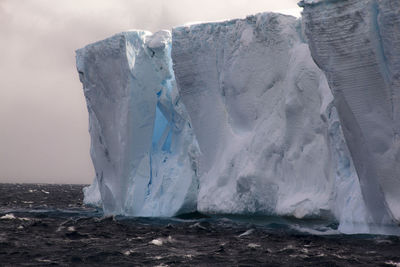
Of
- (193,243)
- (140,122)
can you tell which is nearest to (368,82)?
(193,243)

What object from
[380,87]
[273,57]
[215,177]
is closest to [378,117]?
[380,87]

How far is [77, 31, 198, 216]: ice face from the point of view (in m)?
18.7

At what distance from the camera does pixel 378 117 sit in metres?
12.3

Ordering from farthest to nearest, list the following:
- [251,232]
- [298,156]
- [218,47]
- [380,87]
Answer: [218,47] → [298,156] → [251,232] → [380,87]

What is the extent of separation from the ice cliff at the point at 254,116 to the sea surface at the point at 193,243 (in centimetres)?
61

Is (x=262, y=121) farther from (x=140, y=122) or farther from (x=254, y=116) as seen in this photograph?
(x=140, y=122)

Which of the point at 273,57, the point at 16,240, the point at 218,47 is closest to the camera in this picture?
the point at 16,240

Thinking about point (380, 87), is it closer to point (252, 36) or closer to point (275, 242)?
point (275, 242)

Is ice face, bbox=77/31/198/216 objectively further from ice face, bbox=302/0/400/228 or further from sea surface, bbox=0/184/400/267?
ice face, bbox=302/0/400/228

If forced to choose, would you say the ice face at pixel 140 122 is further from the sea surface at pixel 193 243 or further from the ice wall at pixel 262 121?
the sea surface at pixel 193 243

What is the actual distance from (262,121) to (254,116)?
364 mm

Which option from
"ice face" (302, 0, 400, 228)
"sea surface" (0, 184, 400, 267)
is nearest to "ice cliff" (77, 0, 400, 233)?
"ice face" (302, 0, 400, 228)

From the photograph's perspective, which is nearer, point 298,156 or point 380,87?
point 380,87

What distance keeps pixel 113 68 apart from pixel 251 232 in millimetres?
7201
